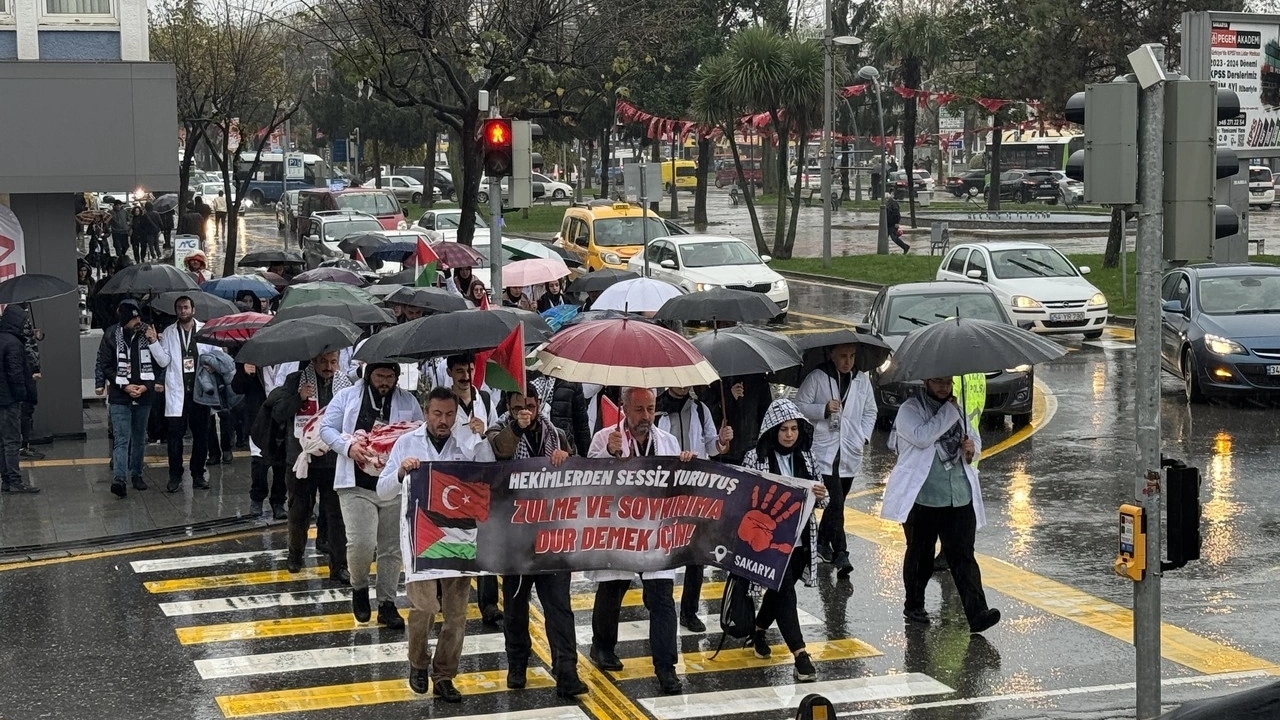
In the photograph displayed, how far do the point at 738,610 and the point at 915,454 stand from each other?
5.12 ft

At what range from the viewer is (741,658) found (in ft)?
32.7

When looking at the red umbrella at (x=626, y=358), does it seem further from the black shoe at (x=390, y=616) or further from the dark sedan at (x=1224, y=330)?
the dark sedan at (x=1224, y=330)

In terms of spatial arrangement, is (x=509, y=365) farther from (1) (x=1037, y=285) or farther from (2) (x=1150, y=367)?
(1) (x=1037, y=285)

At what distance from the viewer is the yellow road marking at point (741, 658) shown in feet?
31.8

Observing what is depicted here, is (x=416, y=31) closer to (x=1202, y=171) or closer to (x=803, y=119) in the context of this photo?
(x=1202, y=171)

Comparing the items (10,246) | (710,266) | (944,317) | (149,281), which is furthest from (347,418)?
(710,266)

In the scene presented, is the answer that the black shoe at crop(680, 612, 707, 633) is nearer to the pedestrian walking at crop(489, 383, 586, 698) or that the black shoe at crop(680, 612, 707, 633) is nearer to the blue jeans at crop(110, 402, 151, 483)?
the pedestrian walking at crop(489, 383, 586, 698)

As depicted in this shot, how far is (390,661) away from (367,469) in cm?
116

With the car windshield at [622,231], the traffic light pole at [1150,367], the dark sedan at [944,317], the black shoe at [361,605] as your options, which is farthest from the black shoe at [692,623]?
the car windshield at [622,231]

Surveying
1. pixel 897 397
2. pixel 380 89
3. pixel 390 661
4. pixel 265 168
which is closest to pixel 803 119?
pixel 380 89

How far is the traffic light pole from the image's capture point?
774cm

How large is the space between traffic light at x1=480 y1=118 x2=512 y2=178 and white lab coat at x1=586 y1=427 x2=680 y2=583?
6.43m

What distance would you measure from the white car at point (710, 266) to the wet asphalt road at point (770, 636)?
14584mm

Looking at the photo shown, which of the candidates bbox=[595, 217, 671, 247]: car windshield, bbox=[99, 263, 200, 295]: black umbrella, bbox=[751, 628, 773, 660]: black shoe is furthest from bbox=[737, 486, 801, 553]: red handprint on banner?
bbox=[595, 217, 671, 247]: car windshield
